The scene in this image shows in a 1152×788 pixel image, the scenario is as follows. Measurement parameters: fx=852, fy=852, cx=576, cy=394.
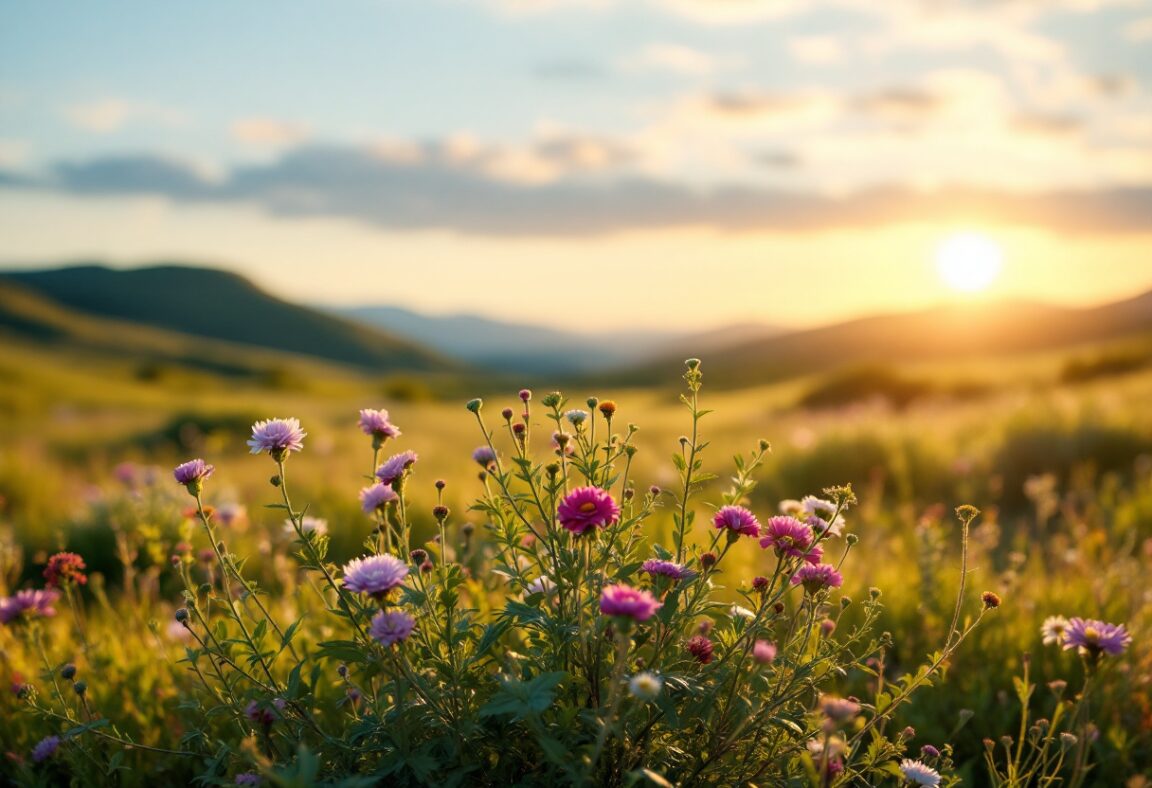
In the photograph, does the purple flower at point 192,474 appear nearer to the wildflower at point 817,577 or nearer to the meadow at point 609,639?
the meadow at point 609,639

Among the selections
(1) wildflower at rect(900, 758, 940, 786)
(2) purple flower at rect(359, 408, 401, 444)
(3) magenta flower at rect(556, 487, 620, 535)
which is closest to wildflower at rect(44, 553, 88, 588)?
(2) purple flower at rect(359, 408, 401, 444)

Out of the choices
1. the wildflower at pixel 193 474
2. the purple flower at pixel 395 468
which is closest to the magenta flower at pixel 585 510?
the purple flower at pixel 395 468

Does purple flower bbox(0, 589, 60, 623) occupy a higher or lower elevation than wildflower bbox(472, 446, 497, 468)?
lower

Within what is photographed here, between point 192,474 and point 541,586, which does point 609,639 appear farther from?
point 192,474

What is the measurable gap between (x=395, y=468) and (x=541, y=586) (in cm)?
54

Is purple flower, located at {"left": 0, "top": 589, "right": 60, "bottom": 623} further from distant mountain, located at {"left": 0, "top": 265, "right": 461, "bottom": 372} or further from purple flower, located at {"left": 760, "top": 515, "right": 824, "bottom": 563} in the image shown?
distant mountain, located at {"left": 0, "top": 265, "right": 461, "bottom": 372}

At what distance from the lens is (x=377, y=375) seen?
442 ft

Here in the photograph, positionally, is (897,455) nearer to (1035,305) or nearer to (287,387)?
(287,387)

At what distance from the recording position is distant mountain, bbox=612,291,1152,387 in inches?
2475

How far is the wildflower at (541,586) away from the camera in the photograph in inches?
88.8

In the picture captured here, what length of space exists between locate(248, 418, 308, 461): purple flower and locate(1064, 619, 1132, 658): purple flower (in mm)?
2017

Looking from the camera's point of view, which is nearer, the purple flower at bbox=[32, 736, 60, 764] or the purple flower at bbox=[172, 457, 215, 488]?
the purple flower at bbox=[172, 457, 215, 488]

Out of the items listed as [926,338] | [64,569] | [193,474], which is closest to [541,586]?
[193,474]

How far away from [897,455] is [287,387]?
5393 cm
